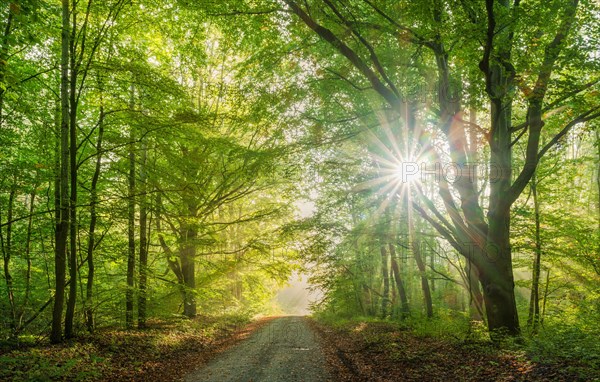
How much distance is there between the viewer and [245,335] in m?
16.4

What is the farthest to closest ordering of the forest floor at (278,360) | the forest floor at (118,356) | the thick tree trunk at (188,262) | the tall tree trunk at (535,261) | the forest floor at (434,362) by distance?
1. the thick tree trunk at (188,262)
2. the tall tree trunk at (535,261)
3. the forest floor at (118,356)
4. the forest floor at (278,360)
5. the forest floor at (434,362)

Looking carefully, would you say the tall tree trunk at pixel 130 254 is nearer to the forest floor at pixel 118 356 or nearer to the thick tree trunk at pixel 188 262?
the forest floor at pixel 118 356

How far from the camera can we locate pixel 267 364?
991 cm

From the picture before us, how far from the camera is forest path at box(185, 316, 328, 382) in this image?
8570 millimetres

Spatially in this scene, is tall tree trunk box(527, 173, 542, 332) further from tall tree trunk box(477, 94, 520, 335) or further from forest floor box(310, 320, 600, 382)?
forest floor box(310, 320, 600, 382)

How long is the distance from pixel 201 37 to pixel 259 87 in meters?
3.03

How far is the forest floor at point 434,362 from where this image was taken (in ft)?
20.6

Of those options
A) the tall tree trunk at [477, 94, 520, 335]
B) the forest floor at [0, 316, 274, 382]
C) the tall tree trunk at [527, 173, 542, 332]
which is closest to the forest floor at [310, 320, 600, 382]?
the tall tree trunk at [477, 94, 520, 335]

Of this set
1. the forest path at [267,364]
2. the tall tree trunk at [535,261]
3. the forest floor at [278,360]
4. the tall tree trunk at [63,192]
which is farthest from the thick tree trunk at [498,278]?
the tall tree trunk at [63,192]

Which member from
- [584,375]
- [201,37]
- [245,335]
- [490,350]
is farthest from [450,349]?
[201,37]

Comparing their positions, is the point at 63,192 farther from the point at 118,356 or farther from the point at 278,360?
the point at 278,360

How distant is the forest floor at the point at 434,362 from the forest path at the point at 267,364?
0.56 m

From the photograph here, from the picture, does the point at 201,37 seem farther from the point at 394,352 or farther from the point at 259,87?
the point at 394,352

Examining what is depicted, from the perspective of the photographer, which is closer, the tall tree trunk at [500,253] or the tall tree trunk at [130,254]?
the tall tree trunk at [500,253]
